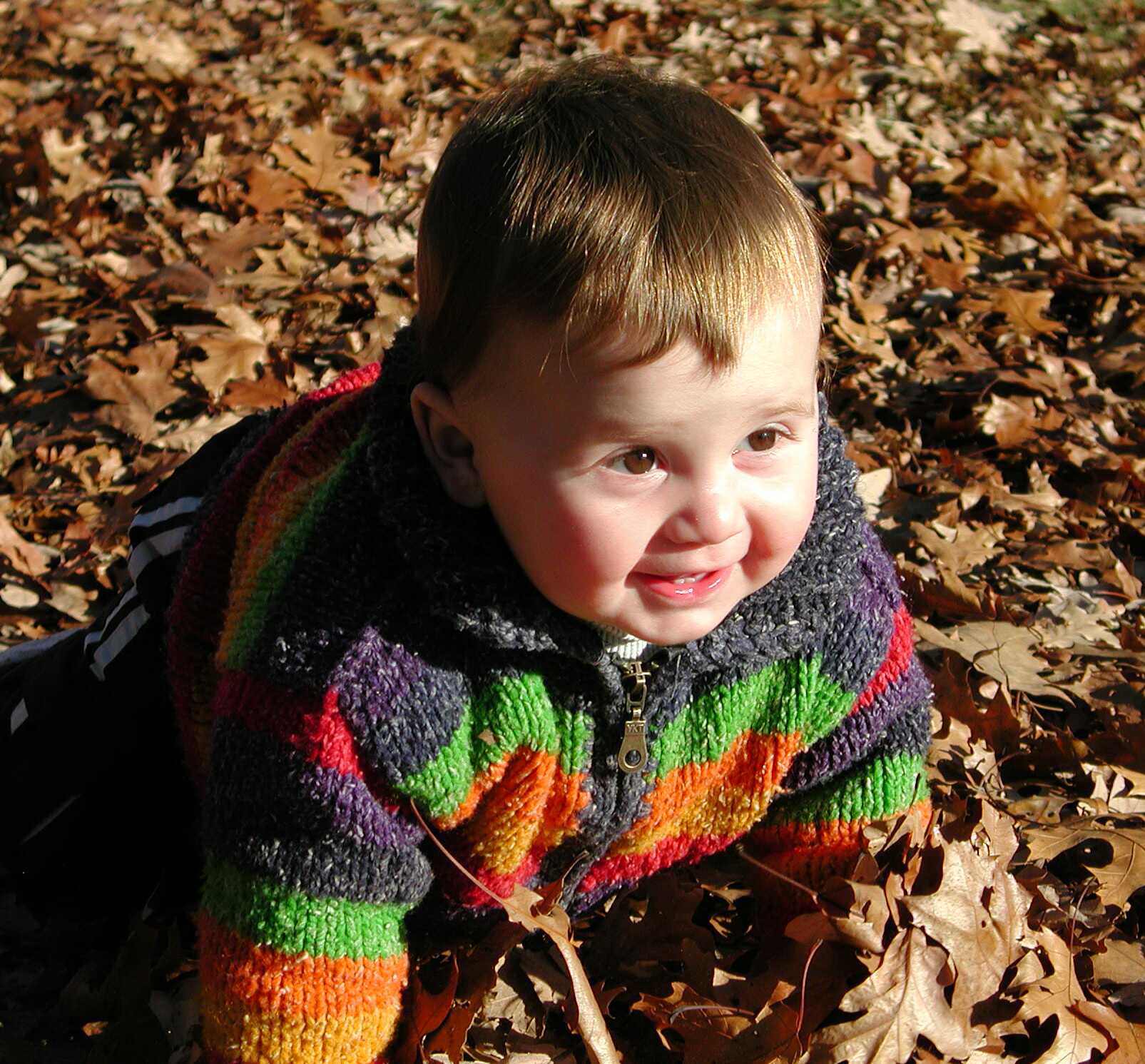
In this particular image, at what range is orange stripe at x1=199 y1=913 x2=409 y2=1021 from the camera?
2137 mm

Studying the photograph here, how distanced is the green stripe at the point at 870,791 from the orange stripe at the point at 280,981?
93 cm

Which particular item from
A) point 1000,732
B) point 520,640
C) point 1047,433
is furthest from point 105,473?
point 1047,433

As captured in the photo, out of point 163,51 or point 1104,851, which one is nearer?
point 1104,851

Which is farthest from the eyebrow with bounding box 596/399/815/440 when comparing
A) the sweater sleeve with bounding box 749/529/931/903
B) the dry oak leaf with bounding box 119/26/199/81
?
the dry oak leaf with bounding box 119/26/199/81

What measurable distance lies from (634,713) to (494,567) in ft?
1.25

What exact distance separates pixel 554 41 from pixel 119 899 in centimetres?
490

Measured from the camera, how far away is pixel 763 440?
1917 millimetres

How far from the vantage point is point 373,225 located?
4809 mm

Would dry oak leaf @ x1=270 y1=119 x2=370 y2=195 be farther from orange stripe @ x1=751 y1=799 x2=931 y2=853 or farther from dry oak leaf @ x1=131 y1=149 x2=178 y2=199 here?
orange stripe @ x1=751 y1=799 x2=931 y2=853

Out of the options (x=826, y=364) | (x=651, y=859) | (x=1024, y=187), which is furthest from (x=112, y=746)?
(x=1024, y=187)

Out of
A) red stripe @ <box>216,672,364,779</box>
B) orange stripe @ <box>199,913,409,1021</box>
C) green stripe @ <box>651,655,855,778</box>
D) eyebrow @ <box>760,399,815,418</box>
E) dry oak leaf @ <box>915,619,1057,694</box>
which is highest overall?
eyebrow @ <box>760,399,815,418</box>

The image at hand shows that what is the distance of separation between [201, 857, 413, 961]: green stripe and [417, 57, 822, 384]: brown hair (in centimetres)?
92

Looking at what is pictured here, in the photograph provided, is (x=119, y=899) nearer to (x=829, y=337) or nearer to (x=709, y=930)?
(x=709, y=930)

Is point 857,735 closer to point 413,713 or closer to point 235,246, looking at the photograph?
point 413,713
